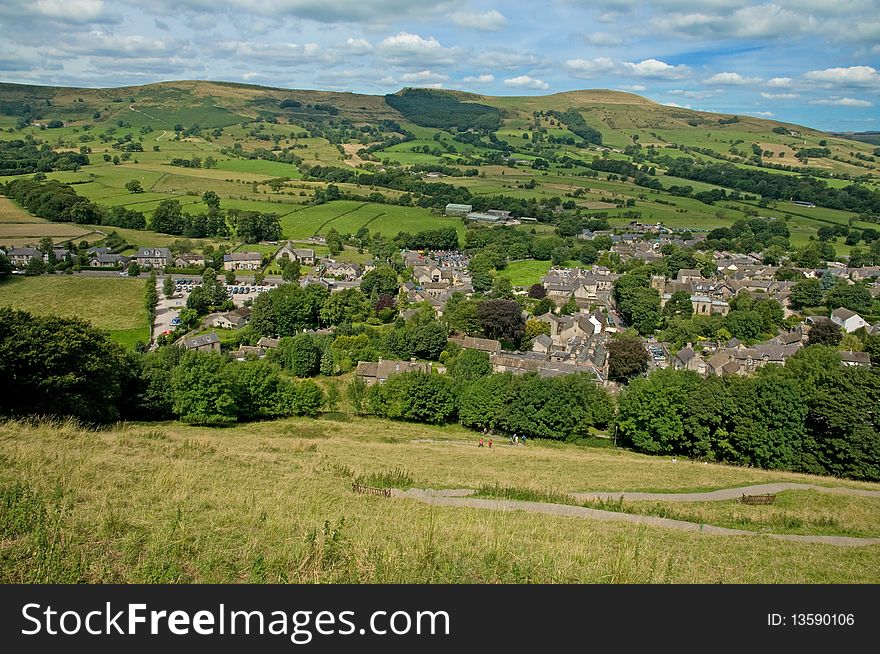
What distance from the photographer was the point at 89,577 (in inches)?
283

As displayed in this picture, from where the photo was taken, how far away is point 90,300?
2485 inches

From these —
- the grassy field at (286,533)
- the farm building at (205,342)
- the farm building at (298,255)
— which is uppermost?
the grassy field at (286,533)

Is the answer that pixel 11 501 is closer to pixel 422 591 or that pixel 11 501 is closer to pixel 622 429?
pixel 422 591

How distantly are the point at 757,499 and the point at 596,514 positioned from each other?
883 cm

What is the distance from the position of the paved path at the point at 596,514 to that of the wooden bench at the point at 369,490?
0.29m

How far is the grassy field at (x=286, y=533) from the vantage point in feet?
25.5

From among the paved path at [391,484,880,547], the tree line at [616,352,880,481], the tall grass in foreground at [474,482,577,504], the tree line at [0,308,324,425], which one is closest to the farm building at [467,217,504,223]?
the tree line at [0,308,324,425]

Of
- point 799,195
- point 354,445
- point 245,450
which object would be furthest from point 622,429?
point 799,195

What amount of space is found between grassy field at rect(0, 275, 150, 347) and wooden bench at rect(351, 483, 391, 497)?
44.1 m

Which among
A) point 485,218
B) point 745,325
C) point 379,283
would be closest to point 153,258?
point 379,283

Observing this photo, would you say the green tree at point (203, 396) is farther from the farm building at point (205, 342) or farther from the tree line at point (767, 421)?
the tree line at point (767, 421)

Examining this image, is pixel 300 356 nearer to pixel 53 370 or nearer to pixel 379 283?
pixel 53 370

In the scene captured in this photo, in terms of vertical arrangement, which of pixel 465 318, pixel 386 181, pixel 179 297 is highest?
pixel 386 181

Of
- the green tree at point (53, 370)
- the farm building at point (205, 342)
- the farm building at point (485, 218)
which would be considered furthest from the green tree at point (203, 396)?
the farm building at point (485, 218)
